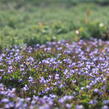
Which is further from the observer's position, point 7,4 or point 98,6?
point 98,6

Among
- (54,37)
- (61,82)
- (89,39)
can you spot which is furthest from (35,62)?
(89,39)

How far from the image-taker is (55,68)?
15.7 feet

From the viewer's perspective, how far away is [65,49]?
613 centimetres

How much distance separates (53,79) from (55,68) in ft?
1.34

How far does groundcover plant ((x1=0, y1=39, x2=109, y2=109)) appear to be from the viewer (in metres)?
3.66

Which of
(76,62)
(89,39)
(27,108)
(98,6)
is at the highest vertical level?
(27,108)

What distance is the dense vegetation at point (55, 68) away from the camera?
12.1 feet

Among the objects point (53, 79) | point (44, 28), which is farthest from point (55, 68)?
point (44, 28)

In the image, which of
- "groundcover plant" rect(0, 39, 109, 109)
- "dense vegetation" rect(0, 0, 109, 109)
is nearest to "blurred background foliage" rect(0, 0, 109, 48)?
"dense vegetation" rect(0, 0, 109, 109)

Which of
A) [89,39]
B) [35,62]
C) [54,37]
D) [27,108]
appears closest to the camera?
A: [27,108]

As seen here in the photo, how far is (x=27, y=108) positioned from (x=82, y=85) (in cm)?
98

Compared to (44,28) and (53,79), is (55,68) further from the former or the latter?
(44,28)

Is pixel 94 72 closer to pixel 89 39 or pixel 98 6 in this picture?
pixel 89 39

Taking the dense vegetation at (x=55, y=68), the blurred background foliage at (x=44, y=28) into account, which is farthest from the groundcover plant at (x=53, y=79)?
the blurred background foliage at (x=44, y=28)
